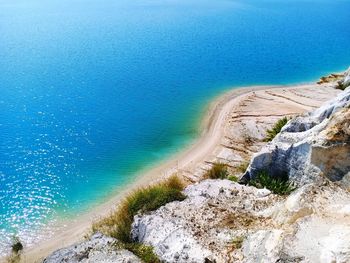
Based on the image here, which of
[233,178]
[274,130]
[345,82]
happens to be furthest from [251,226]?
[345,82]

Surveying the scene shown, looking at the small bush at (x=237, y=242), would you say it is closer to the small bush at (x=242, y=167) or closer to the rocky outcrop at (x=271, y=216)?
the rocky outcrop at (x=271, y=216)

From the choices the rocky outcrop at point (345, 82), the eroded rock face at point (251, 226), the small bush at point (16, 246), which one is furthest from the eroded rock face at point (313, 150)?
the rocky outcrop at point (345, 82)

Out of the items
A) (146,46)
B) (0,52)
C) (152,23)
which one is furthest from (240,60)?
(0,52)

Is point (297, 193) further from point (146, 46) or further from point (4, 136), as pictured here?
point (146, 46)

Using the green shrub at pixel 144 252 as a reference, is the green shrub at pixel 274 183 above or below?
below

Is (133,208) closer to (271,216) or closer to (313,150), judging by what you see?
(271,216)

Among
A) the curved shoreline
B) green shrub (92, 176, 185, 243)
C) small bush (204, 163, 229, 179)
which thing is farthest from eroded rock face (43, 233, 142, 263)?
small bush (204, 163, 229, 179)

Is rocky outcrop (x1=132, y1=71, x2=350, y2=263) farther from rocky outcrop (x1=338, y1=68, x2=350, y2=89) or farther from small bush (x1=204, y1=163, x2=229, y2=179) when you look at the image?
rocky outcrop (x1=338, y1=68, x2=350, y2=89)
